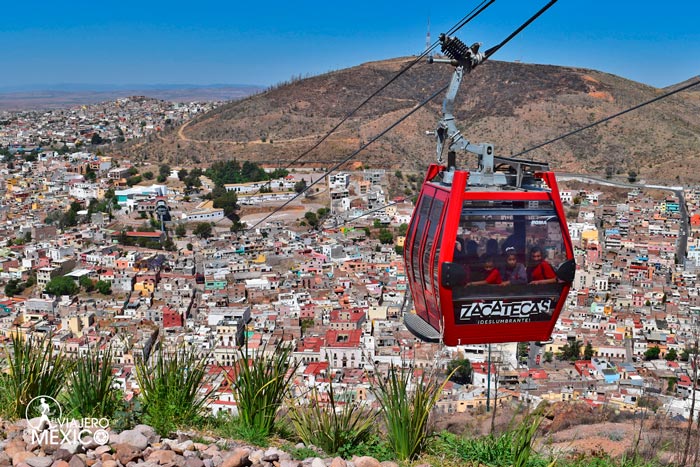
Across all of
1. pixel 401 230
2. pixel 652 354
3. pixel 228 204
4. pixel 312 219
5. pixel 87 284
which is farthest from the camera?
pixel 228 204

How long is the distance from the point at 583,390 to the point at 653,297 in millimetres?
9690

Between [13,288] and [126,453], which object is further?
[13,288]

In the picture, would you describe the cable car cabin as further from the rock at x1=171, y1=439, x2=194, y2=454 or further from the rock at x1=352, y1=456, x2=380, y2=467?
the rock at x1=171, y1=439, x2=194, y2=454

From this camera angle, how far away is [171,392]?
3.00 metres

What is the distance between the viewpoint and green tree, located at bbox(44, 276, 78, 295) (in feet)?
76.5

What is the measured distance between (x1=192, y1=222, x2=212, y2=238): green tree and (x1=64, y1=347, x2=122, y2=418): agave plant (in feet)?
95.1

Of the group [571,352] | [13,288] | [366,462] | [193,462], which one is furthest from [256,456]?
[13,288]

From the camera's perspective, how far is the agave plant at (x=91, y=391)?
2.92 metres

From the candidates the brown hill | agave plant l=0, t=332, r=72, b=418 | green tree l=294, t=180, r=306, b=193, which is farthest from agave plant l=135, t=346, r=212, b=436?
the brown hill

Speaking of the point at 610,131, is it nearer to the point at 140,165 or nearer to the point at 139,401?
the point at 140,165

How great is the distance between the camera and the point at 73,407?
9.65 feet

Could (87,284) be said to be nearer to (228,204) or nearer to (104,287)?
(104,287)
